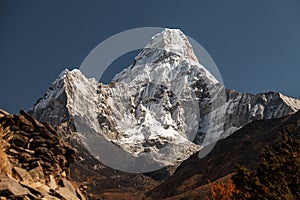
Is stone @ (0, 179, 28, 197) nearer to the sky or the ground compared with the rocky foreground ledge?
nearer to the ground

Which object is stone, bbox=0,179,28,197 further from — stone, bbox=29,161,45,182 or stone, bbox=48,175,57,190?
stone, bbox=48,175,57,190

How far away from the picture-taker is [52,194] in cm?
1653

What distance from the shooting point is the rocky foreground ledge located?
15.8 m

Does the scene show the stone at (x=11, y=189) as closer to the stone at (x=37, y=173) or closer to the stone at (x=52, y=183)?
the stone at (x=37, y=173)

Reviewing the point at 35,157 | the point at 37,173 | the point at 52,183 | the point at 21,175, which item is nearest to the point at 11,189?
the point at 21,175

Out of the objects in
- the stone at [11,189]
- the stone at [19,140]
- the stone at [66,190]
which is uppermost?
the stone at [19,140]

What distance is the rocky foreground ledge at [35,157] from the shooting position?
15791 millimetres

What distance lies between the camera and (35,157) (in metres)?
19.0

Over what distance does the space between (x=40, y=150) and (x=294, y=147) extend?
2196 cm

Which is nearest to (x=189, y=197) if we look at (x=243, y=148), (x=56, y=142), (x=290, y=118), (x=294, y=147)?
(x=243, y=148)

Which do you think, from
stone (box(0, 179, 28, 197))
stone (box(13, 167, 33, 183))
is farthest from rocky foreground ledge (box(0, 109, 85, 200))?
stone (box(0, 179, 28, 197))

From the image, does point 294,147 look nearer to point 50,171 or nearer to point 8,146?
point 50,171

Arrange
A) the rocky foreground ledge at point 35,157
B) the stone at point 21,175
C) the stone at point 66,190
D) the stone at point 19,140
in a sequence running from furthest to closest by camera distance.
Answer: the stone at point 19,140 < the stone at point 66,190 < the rocky foreground ledge at point 35,157 < the stone at point 21,175

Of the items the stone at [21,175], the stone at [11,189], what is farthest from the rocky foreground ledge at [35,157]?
the stone at [11,189]
